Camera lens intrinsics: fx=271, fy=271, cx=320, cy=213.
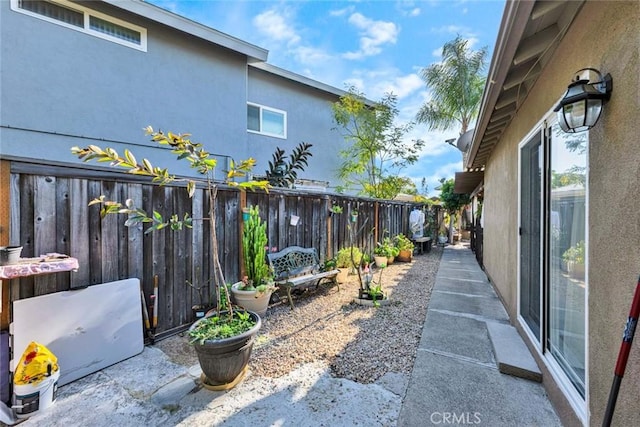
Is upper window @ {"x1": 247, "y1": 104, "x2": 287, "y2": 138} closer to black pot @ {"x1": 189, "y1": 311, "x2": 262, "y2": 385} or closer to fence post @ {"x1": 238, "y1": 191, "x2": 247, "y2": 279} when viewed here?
fence post @ {"x1": 238, "y1": 191, "x2": 247, "y2": 279}

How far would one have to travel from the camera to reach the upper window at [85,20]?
487 cm

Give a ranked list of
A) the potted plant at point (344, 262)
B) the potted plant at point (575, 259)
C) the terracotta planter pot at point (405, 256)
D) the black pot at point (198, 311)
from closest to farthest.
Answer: the potted plant at point (575, 259) → the black pot at point (198, 311) → the potted plant at point (344, 262) → the terracotta planter pot at point (405, 256)

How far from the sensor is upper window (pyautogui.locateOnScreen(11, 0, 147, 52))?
192 inches

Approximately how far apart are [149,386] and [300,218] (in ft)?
11.4

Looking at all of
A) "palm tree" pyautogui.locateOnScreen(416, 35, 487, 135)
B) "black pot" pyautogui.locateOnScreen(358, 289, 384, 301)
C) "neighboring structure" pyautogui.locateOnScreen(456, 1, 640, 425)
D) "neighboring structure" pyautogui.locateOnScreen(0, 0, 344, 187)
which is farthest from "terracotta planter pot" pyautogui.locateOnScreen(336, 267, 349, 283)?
"palm tree" pyautogui.locateOnScreen(416, 35, 487, 135)

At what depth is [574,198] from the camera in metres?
2.03

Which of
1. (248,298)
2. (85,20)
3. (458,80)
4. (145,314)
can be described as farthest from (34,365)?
(458,80)

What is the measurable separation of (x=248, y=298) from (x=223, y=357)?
1557mm

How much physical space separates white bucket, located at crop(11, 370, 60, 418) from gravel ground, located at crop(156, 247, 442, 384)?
3.16ft

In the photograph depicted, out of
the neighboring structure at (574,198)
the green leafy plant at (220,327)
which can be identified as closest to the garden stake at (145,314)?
the green leafy plant at (220,327)

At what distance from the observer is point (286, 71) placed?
350 inches

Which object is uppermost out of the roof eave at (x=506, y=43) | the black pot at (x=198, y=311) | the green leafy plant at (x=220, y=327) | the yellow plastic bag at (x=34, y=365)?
the roof eave at (x=506, y=43)

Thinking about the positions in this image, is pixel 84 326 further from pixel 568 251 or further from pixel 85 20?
pixel 85 20

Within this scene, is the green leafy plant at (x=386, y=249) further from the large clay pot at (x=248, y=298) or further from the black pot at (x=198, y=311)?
the black pot at (x=198, y=311)
